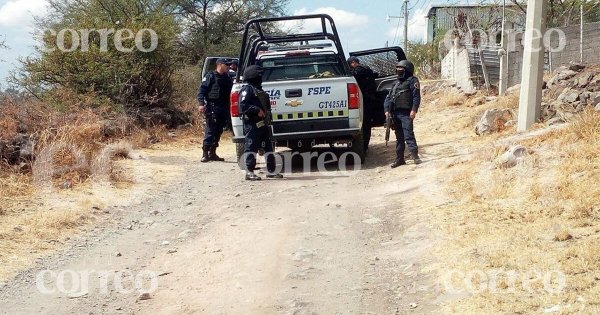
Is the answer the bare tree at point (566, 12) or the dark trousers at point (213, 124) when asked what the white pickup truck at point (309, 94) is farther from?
the bare tree at point (566, 12)

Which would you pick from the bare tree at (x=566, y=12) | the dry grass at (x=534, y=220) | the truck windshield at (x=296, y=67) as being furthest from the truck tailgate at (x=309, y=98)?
the bare tree at (x=566, y=12)

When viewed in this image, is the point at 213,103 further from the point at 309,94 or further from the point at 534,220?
the point at 534,220

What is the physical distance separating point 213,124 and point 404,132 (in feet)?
11.6

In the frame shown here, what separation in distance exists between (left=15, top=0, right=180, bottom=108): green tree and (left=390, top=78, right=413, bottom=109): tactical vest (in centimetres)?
780

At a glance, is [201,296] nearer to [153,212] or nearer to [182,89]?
[153,212]

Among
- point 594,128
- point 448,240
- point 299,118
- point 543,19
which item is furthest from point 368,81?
point 448,240

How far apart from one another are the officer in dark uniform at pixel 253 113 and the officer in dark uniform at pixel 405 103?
174cm

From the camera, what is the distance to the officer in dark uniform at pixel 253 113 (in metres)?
9.23

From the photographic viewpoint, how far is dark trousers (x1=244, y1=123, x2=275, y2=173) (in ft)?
30.8

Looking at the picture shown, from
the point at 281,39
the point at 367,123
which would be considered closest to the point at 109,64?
the point at 281,39

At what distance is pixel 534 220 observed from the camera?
17.8 feet

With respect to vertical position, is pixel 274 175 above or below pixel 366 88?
below

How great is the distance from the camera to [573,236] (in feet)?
16.1

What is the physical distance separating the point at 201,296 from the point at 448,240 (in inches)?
80.9
